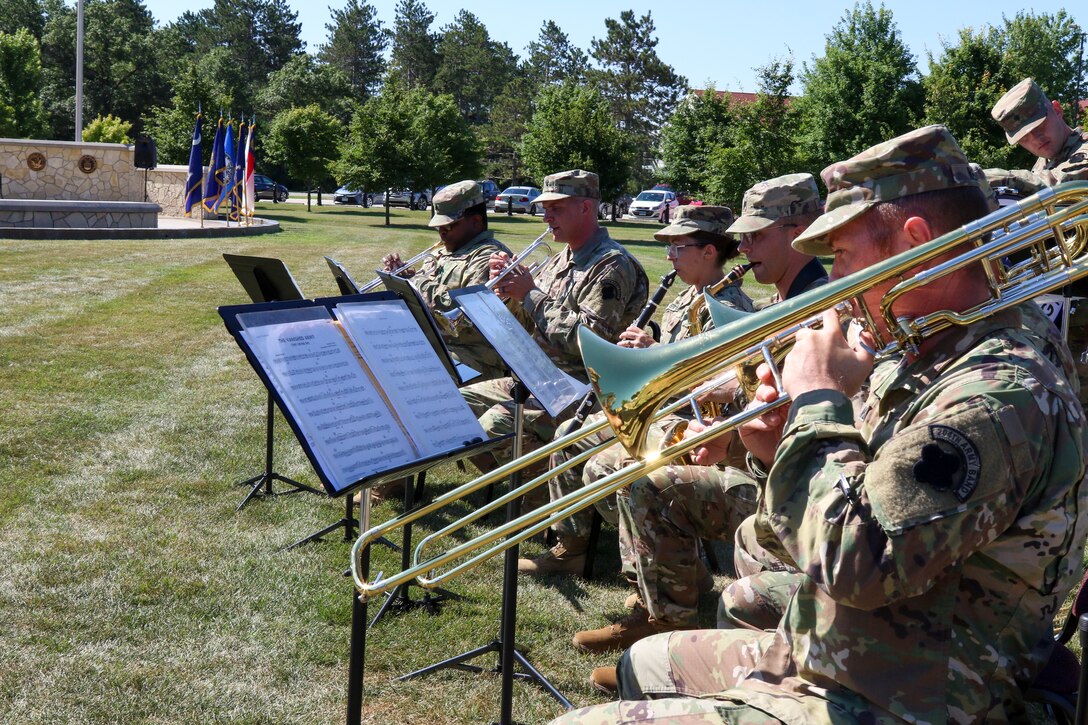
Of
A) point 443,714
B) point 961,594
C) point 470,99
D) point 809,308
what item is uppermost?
point 470,99

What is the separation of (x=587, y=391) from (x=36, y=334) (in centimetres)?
843

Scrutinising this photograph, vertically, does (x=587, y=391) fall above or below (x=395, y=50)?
below

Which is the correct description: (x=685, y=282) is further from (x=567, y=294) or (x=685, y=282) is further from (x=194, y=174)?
(x=194, y=174)

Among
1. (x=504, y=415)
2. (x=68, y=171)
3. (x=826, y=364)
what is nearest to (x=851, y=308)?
(x=826, y=364)

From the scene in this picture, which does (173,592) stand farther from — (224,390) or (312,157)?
(312,157)

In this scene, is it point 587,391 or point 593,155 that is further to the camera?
point 593,155

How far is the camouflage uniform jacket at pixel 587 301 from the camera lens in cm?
551

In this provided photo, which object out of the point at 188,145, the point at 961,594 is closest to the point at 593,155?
the point at 188,145

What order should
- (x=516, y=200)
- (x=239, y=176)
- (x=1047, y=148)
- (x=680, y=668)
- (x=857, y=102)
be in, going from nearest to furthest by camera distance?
(x=680, y=668) → (x=1047, y=148) → (x=239, y=176) → (x=857, y=102) → (x=516, y=200)

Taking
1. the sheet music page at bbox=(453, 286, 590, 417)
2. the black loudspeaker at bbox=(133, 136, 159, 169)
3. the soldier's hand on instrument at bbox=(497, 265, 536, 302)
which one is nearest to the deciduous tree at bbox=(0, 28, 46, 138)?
the black loudspeaker at bbox=(133, 136, 159, 169)

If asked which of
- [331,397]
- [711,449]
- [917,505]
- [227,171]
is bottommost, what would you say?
[711,449]

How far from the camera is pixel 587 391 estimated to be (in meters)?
4.27

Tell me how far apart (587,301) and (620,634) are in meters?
2.13

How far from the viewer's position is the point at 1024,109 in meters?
5.95
